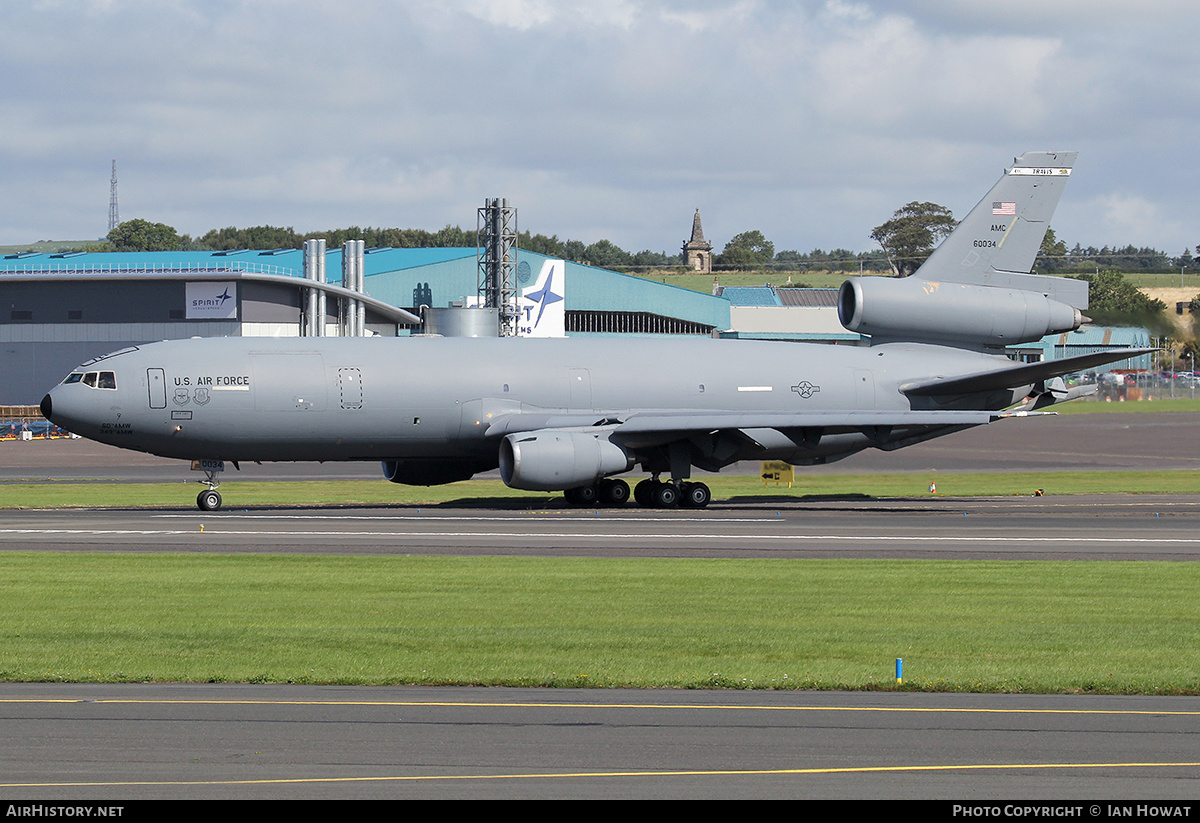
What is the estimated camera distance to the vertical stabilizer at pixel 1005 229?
145 feet

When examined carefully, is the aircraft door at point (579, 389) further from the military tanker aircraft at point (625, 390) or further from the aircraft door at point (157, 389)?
the aircraft door at point (157, 389)

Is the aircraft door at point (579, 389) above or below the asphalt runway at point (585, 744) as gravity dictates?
above

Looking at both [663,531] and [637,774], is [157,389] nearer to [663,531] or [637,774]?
[663,531]

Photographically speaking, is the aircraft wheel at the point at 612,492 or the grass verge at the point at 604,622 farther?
the aircraft wheel at the point at 612,492

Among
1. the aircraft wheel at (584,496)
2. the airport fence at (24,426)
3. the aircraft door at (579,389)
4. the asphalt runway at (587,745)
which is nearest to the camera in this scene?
the asphalt runway at (587,745)

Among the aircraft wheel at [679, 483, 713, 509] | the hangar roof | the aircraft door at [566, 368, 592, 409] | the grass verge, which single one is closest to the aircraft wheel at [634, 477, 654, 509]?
the aircraft wheel at [679, 483, 713, 509]

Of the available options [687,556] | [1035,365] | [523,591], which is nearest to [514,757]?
[523,591]

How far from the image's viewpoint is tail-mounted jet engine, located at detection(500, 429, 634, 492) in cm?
3616

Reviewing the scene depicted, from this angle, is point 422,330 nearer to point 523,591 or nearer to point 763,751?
point 523,591

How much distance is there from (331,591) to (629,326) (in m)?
91.6

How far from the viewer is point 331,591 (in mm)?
21203

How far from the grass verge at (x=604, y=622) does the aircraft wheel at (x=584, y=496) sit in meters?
15.3

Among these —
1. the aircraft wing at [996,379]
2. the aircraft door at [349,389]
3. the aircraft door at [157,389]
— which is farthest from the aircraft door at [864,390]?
the aircraft door at [157,389]

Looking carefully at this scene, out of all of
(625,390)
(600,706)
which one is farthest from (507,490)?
(600,706)
